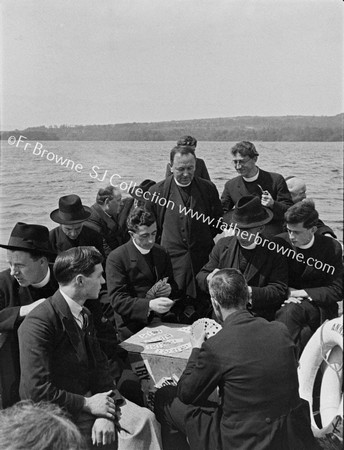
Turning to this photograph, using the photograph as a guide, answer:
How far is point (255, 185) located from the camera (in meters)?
4.92

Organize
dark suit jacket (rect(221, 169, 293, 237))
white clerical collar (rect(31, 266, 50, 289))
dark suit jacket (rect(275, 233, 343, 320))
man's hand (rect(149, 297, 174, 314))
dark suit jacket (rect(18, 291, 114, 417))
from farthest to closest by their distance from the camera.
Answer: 1. dark suit jacket (rect(221, 169, 293, 237))
2. dark suit jacket (rect(275, 233, 343, 320))
3. man's hand (rect(149, 297, 174, 314))
4. white clerical collar (rect(31, 266, 50, 289))
5. dark suit jacket (rect(18, 291, 114, 417))

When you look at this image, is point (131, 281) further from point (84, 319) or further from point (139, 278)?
point (84, 319)

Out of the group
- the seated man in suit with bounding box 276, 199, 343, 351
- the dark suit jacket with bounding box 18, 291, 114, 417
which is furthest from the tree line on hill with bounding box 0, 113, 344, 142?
the dark suit jacket with bounding box 18, 291, 114, 417

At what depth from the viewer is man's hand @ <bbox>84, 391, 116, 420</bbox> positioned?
2916 mm

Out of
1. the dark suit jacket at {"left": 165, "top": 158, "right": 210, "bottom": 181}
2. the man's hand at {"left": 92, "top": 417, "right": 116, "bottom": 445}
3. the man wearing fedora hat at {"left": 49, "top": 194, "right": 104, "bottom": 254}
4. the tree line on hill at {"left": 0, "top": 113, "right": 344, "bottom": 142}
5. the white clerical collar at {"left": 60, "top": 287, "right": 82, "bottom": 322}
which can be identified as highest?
the tree line on hill at {"left": 0, "top": 113, "right": 344, "bottom": 142}

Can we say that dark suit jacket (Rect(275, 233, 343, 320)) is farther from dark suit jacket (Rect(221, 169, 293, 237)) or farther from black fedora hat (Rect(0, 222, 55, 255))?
black fedora hat (Rect(0, 222, 55, 255))

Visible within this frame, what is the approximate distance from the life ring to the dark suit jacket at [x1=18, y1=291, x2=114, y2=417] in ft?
4.10

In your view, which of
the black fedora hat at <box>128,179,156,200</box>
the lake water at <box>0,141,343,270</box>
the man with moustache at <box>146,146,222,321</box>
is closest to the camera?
the man with moustache at <box>146,146,222,321</box>

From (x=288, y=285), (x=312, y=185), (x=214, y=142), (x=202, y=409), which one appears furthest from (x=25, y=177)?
(x=202, y=409)

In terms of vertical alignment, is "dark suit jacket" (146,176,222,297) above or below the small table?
above

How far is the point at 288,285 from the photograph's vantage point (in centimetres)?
411

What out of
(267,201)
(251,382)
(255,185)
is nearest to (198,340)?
(251,382)

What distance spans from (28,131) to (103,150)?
60.2 inches

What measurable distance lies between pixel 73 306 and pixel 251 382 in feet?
3.63
